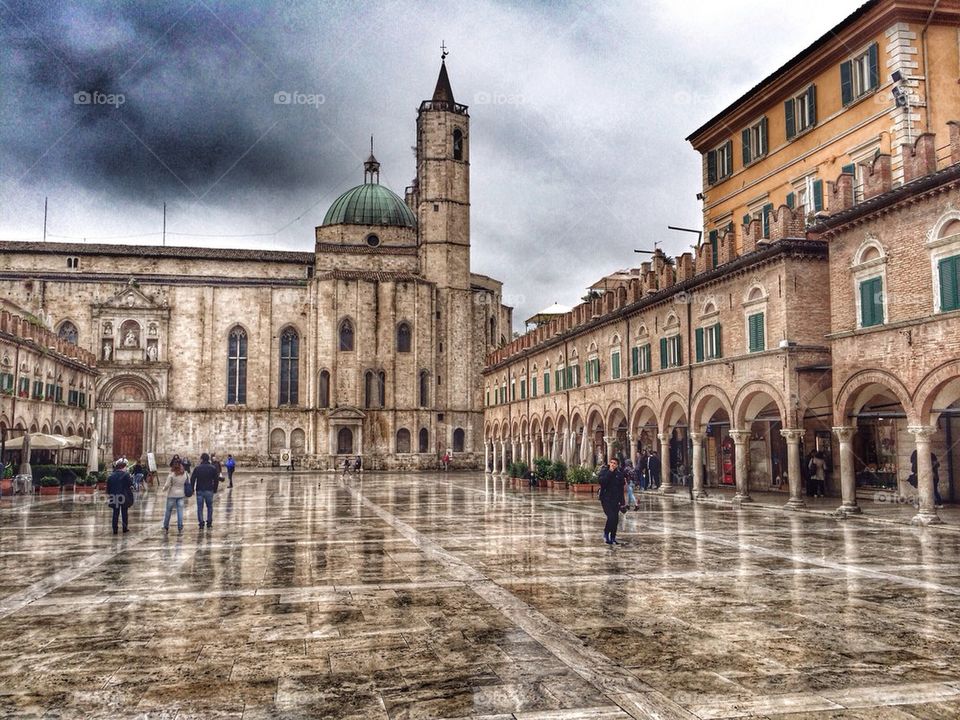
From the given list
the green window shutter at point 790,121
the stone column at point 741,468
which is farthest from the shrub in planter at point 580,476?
the green window shutter at point 790,121

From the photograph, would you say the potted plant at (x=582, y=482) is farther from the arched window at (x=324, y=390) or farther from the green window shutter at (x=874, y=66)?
→ the arched window at (x=324, y=390)

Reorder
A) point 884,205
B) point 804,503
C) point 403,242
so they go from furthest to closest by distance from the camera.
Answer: point 403,242 → point 804,503 → point 884,205

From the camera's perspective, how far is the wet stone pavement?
20.0 feet

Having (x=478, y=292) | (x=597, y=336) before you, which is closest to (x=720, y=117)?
(x=597, y=336)

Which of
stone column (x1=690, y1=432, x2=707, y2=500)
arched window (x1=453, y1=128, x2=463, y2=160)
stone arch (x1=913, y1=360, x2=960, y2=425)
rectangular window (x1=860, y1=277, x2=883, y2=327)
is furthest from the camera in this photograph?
arched window (x1=453, y1=128, x2=463, y2=160)

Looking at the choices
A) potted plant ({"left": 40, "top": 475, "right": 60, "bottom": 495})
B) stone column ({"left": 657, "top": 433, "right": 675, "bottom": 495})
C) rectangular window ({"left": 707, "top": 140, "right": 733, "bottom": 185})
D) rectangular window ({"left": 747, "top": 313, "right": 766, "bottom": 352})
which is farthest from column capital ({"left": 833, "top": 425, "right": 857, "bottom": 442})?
potted plant ({"left": 40, "top": 475, "right": 60, "bottom": 495})

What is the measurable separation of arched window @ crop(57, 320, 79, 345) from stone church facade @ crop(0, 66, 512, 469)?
0.41 ft

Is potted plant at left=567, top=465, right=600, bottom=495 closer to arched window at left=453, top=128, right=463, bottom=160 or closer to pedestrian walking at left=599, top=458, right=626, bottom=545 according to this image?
pedestrian walking at left=599, top=458, right=626, bottom=545

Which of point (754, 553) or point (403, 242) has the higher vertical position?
point (403, 242)

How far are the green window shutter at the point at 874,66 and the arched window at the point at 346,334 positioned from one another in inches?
1816

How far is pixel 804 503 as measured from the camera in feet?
73.7

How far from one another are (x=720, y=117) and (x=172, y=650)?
94.0 ft

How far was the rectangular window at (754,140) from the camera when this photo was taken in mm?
28406

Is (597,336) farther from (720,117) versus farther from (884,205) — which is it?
(884,205)
